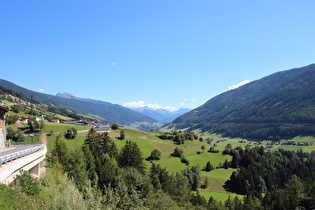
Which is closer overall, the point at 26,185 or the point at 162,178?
the point at 26,185

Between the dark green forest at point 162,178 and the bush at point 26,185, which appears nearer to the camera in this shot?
the bush at point 26,185

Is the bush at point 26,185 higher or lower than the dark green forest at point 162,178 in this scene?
higher

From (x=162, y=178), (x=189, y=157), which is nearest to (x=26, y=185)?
(x=162, y=178)

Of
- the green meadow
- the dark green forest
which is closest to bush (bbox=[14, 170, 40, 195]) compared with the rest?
the dark green forest

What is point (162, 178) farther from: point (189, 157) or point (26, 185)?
point (189, 157)

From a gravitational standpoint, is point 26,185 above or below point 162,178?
above

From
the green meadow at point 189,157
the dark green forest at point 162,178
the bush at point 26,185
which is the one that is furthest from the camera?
the green meadow at point 189,157

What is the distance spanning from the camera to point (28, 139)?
86375 mm

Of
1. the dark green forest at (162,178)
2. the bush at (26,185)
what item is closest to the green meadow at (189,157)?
the dark green forest at (162,178)

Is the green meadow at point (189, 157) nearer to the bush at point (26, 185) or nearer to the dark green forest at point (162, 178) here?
the dark green forest at point (162, 178)

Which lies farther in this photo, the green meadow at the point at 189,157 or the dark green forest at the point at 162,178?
the green meadow at the point at 189,157

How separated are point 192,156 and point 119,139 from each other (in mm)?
49681

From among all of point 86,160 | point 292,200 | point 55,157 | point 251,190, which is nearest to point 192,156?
point 251,190

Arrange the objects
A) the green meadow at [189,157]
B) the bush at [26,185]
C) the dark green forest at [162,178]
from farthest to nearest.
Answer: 1. the green meadow at [189,157]
2. the dark green forest at [162,178]
3. the bush at [26,185]
